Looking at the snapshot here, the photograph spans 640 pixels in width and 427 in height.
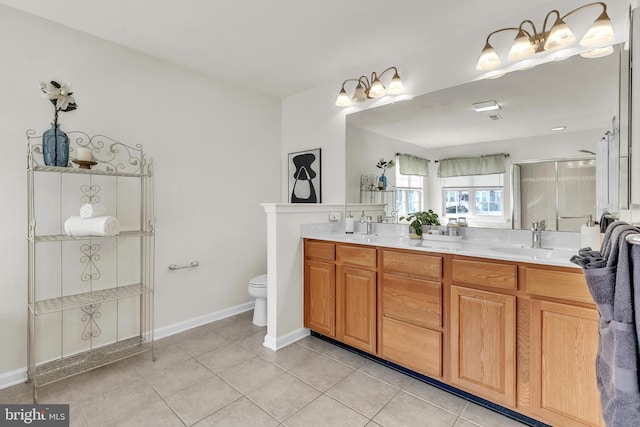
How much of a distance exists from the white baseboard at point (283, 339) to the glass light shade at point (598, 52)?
9.00 feet

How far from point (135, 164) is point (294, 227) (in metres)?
1.39

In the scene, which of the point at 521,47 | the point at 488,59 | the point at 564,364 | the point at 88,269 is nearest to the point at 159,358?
the point at 88,269

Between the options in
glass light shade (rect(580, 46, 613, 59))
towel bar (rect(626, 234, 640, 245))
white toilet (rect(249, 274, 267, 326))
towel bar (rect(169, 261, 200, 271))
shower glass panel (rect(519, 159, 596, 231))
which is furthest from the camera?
white toilet (rect(249, 274, 267, 326))

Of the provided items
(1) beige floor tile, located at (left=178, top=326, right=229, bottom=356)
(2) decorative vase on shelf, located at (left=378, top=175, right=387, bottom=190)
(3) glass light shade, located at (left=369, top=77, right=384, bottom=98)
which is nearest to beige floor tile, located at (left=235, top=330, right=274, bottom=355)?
(1) beige floor tile, located at (left=178, top=326, right=229, bottom=356)

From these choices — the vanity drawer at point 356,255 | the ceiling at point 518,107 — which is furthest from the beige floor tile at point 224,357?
the ceiling at point 518,107

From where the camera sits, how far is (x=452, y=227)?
2.39 metres

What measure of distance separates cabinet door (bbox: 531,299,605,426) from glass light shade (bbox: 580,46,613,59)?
4.72 ft

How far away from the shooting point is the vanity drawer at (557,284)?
4.79ft

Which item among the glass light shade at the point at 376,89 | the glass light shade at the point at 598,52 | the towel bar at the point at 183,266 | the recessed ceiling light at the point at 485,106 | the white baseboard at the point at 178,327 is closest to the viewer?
the glass light shade at the point at 598,52

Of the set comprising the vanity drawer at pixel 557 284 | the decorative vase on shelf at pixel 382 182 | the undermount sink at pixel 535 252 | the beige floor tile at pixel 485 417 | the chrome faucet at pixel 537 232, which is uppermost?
the decorative vase on shelf at pixel 382 182

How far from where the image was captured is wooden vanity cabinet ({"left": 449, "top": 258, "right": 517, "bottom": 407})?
166 centimetres

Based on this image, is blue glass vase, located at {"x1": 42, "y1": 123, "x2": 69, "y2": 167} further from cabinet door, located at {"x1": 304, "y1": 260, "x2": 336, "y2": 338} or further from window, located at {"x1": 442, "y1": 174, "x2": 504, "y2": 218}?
window, located at {"x1": 442, "y1": 174, "x2": 504, "y2": 218}

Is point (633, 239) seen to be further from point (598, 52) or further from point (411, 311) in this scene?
point (598, 52)

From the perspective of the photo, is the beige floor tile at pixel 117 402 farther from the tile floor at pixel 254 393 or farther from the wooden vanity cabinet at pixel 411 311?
the wooden vanity cabinet at pixel 411 311
